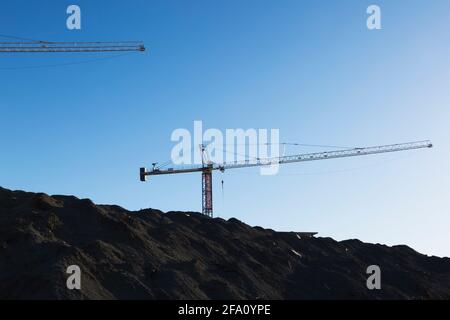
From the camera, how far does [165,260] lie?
37469 mm

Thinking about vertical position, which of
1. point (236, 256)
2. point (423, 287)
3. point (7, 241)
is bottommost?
point (423, 287)

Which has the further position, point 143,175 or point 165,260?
point 143,175

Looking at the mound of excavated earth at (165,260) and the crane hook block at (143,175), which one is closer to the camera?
the mound of excavated earth at (165,260)

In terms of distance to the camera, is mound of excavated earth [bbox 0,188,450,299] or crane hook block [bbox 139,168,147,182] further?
crane hook block [bbox 139,168,147,182]

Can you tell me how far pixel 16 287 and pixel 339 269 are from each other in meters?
26.4

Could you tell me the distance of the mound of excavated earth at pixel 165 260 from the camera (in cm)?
3080

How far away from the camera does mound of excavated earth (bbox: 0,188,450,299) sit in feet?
101

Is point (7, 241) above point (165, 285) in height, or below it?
above
